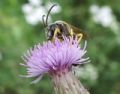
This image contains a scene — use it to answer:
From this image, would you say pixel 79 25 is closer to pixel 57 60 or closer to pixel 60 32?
pixel 60 32

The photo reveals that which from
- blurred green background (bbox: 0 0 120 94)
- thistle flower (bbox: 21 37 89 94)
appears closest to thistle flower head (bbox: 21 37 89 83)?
thistle flower (bbox: 21 37 89 94)

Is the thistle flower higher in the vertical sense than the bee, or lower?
lower

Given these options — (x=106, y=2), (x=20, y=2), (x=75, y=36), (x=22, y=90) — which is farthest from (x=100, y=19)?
(x=75, y=36)

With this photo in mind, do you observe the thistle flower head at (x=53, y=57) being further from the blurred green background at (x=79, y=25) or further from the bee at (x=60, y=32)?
the blurred green background at (x=79, y=25)

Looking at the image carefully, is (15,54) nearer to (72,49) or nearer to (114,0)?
(114,0)

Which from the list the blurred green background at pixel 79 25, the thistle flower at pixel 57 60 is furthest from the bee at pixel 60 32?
the blurred green background at pixel 79 25

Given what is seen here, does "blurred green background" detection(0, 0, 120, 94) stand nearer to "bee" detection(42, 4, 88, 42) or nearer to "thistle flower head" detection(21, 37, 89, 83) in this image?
"bee" detection(42, 4, 88, 42)
